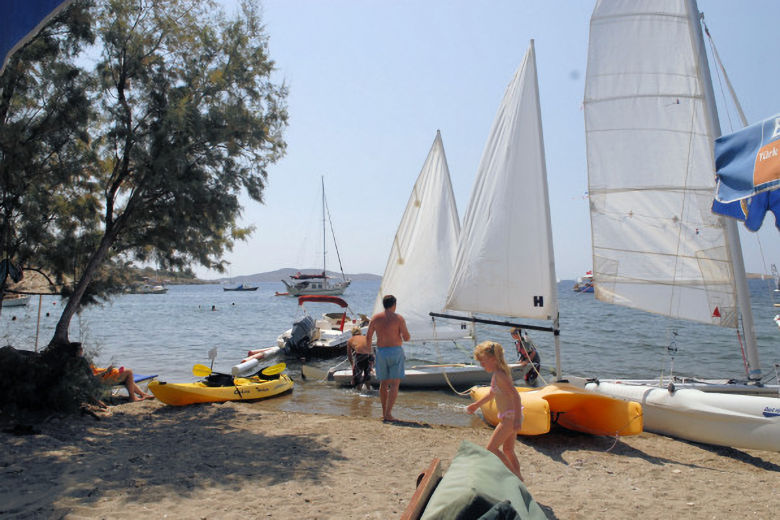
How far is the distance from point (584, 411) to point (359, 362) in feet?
18.9

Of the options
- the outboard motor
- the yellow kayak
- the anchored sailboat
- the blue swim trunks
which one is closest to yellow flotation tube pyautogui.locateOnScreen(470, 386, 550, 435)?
the anchored sailboat

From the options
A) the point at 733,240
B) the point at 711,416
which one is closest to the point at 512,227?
the point at 733,240

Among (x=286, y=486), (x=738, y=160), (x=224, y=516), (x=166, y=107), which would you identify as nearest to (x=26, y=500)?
(x=224, y=516)

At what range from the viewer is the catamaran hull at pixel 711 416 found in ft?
20.0

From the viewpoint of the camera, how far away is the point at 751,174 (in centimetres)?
421

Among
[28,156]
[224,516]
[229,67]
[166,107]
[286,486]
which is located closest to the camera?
[224,516]

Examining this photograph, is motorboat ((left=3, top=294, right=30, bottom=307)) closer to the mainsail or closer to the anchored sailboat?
the anchored sailboat

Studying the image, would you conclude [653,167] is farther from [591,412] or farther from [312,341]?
[312,341]

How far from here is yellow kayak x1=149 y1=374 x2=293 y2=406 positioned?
29.9 ft

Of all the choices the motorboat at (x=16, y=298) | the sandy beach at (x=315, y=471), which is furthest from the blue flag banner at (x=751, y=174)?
the motorboat at (x=16, y=298)

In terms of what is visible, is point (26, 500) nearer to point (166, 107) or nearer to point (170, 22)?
point (166, 107)

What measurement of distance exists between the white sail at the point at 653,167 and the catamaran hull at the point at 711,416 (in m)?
2.38

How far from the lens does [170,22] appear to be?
8445 millimetres

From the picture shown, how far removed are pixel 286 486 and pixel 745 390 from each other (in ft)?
24.3
